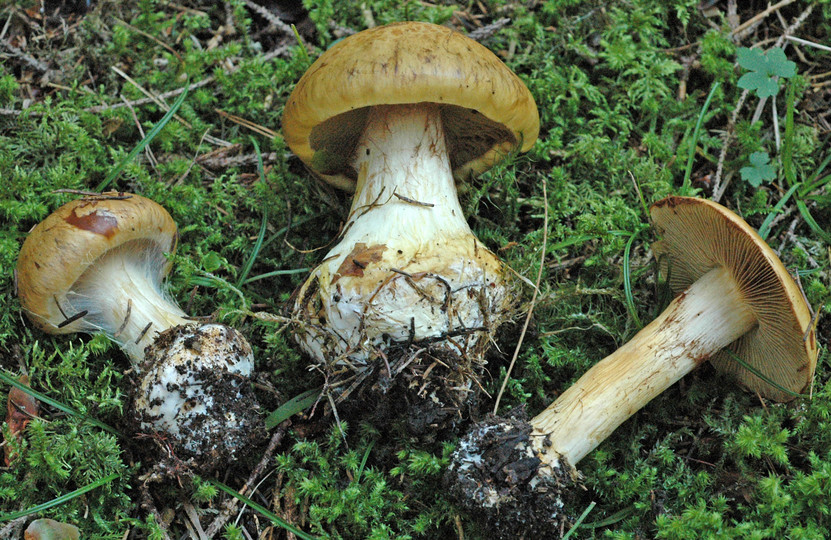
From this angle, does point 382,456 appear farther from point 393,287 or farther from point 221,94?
point 221,94

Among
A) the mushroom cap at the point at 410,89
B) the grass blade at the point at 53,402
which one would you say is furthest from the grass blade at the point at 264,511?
the mushroom cap at the point at 410,89

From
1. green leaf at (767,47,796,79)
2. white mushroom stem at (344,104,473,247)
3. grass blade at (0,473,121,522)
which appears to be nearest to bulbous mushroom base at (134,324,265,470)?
grass blade at (0,473,121,522)

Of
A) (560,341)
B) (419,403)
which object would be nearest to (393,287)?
(419,403)

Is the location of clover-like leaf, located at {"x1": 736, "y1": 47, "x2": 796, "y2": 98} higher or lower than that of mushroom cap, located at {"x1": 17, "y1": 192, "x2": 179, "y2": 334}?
lower

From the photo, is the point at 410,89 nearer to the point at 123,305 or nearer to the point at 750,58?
the point at 123,305

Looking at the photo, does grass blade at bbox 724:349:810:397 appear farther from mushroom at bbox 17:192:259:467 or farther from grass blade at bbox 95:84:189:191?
grass blade at bbox 95:84:189:191

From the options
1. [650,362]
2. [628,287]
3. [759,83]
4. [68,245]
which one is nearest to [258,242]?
[68,245]
